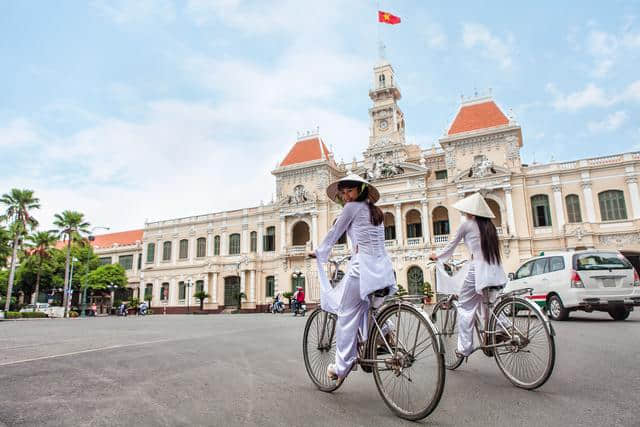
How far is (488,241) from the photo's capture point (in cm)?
421

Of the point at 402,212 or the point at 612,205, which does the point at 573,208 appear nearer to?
the point at 612,205

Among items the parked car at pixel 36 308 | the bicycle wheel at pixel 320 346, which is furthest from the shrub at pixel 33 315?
the bicycle wheel at pixel 320 346

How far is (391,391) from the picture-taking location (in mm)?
3117

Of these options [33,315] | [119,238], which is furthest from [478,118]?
[119,238]

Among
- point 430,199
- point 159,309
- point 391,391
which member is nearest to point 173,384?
point 391,391

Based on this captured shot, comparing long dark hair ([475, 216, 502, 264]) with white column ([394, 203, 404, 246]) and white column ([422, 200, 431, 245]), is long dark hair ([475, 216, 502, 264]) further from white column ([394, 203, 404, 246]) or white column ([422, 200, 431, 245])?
white column ([394, 203, 404, 246])

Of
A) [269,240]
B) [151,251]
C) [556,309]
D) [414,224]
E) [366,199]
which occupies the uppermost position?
[414,224]

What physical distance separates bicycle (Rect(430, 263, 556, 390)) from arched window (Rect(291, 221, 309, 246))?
3382 cm

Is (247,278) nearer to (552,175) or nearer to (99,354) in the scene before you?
(552,175)

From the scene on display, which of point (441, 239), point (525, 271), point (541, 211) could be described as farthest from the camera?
point (441, 239)

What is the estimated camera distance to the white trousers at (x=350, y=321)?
11.1 ft

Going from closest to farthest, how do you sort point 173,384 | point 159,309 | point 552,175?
point 173,384
point 552,175
point 159,309

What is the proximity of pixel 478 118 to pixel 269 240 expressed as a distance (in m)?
20.0

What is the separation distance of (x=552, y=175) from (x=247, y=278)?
82.0 ft
